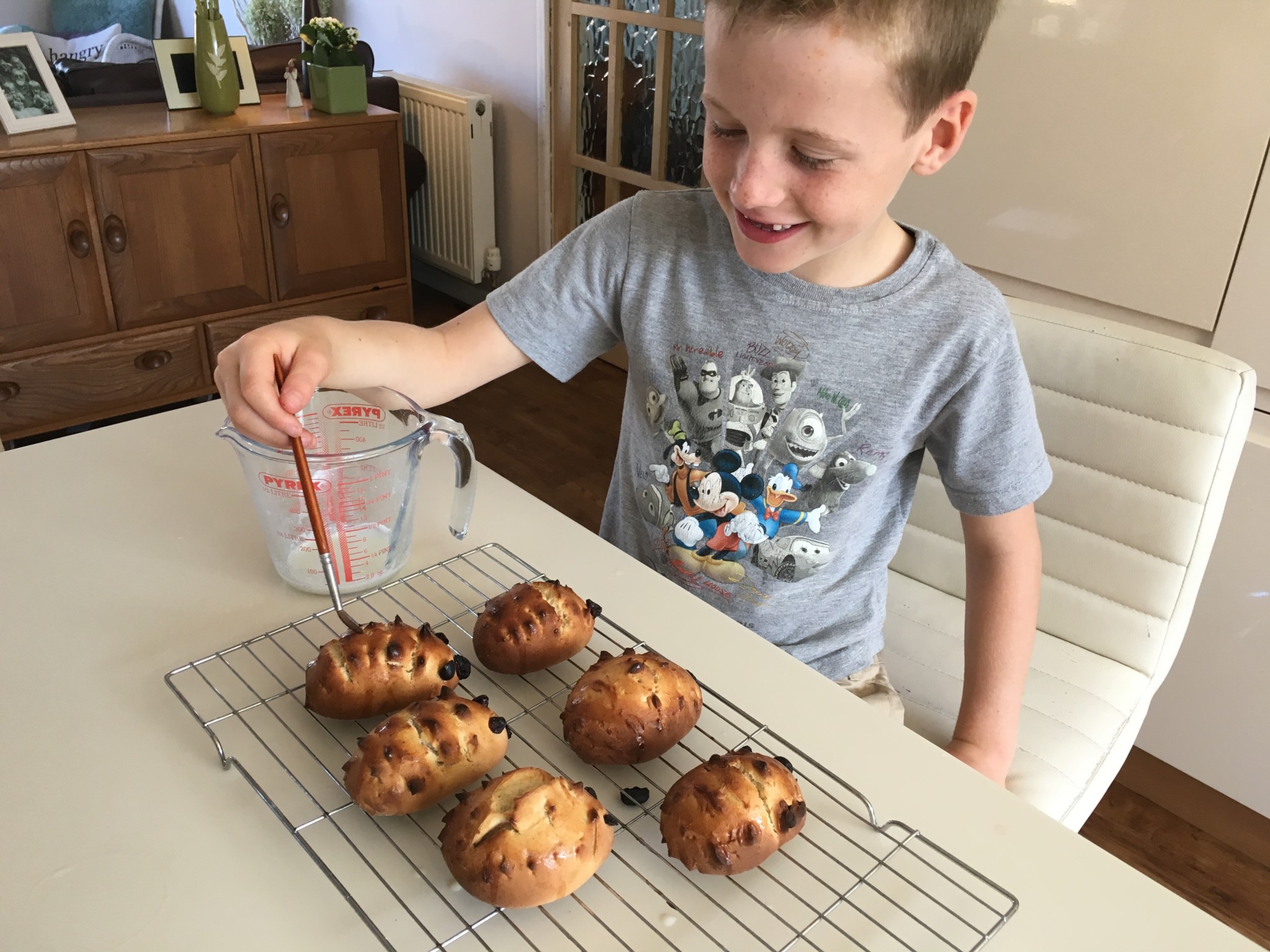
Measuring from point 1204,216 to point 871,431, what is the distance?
82 cm

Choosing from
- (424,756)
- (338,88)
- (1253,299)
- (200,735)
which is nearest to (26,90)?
(338,88)

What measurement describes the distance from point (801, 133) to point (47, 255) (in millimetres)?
2165

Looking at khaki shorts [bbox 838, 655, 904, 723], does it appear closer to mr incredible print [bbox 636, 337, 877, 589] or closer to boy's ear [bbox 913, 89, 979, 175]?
mr incredible print [bbox 636, 337, 877, 589]

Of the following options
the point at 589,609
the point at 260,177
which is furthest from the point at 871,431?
the point at 260,177

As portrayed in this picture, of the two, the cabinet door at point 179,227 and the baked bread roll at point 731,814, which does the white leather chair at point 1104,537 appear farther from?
the cabinet door at point 179,227

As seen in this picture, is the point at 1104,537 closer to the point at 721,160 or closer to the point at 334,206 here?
the point at 721,160

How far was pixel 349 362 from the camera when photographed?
2.69 feet

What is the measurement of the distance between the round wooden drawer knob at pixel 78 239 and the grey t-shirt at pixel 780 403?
179 cm

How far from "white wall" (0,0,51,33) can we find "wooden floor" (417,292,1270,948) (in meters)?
2.67

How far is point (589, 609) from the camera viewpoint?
69 centimetres

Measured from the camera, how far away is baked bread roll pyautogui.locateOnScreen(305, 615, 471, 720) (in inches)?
23.8

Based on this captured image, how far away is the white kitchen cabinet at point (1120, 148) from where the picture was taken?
4.30 feet

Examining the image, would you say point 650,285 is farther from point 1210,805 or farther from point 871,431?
point 1210,805

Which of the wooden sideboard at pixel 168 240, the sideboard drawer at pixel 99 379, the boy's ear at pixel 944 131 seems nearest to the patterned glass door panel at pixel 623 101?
the wooden sideboard at pixel 168 240
